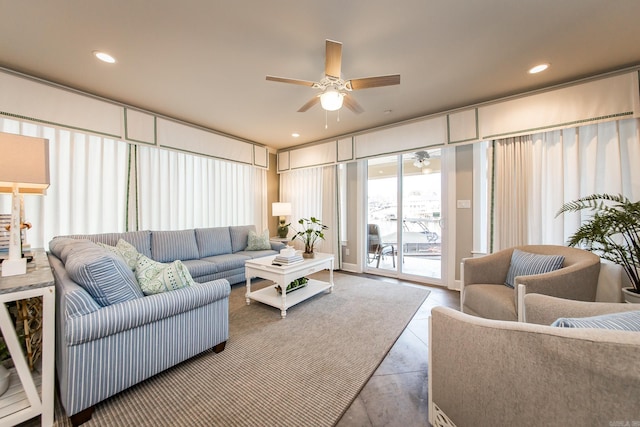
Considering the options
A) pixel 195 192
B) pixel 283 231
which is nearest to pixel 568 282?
pixel 283 231

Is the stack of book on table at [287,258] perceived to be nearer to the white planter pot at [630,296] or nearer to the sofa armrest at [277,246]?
the sofa armrest at [277,246]

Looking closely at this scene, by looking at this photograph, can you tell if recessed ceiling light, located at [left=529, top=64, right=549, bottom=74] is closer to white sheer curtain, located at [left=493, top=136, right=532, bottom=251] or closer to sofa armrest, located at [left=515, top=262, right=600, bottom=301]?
white sheer curtain, located at [left=493, top=136, right=532, bottom=251]

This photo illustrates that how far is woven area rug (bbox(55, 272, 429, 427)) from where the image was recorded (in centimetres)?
134

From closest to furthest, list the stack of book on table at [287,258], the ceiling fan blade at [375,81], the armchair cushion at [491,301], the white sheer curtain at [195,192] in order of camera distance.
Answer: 1. the armchair cushion at [491,301]
2. the ceiling fan blade at [375,81]
3. the stack of book on table at [287,258]
4. the white sheer curtain at [195,192]

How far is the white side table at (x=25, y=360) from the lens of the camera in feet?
3.88

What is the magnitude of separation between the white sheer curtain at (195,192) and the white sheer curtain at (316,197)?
591 mm

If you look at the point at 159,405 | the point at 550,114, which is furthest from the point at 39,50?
the point at 550,114

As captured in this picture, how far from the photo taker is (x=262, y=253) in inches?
159

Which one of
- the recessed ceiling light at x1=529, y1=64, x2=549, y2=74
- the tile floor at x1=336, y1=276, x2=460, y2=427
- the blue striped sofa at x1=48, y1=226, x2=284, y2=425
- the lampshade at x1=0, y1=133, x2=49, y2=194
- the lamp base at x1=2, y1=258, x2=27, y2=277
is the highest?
the recessed ceiling light at x1=529, y1=64, x2=549, y2=74

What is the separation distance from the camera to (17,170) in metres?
1.43

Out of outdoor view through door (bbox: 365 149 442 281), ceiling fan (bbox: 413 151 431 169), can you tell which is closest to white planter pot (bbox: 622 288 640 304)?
outdoor view through door (bbox: 365 149 442 281)

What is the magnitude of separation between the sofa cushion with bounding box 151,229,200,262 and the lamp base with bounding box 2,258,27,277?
186 cm

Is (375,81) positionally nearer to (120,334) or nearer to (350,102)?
(350,102)

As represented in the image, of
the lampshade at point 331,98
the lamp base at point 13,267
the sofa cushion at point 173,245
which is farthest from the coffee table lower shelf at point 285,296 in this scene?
the lampshade at point 331,98
